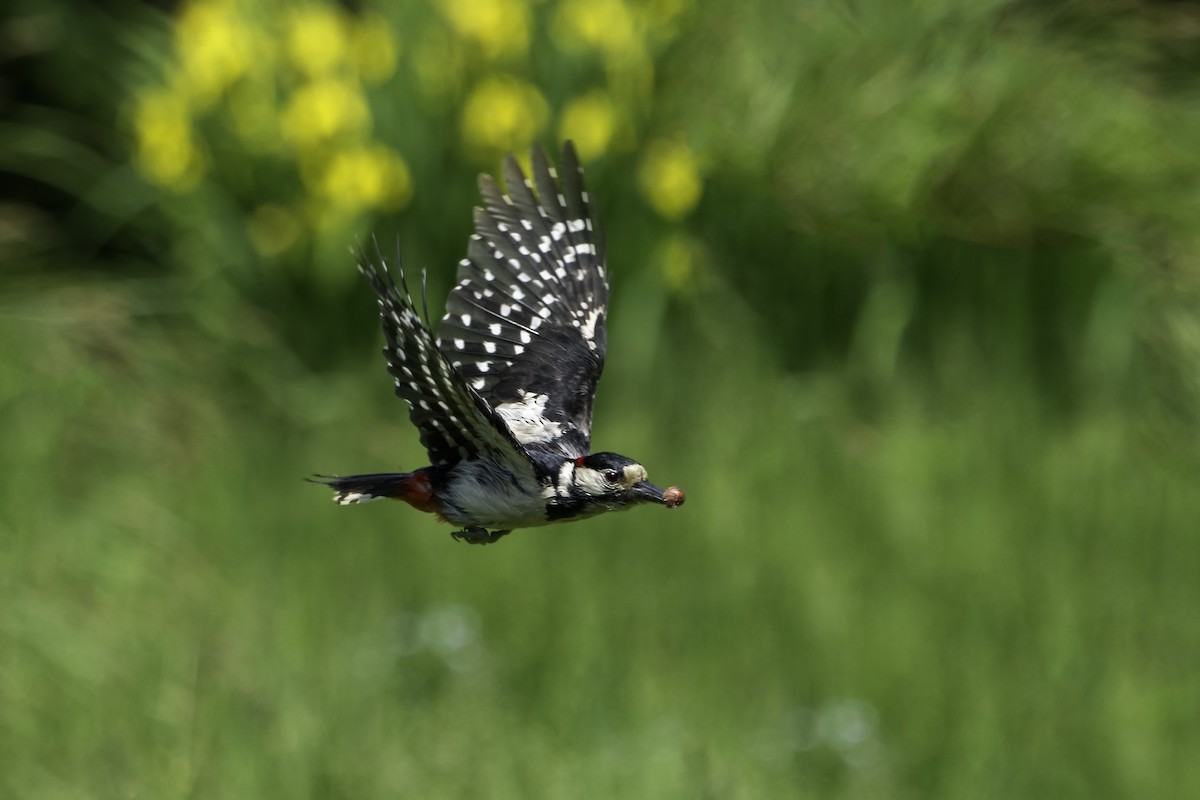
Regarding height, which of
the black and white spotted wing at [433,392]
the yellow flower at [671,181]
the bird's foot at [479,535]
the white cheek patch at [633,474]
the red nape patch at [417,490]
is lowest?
the bird's foot at [479,535]

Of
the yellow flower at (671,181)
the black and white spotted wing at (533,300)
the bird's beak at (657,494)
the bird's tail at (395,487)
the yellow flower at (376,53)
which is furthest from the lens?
the yellow flower at (376,53)

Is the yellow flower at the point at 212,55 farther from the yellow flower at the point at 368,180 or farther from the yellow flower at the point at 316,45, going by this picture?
the yellow flower at the point at 368,180

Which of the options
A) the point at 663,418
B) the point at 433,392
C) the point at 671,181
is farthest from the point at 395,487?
the point at 671,181

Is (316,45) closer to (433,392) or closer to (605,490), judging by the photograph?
(433,392)

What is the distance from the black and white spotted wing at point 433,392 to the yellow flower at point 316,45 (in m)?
3.94

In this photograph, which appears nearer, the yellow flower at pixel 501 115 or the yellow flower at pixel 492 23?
the yellow flower at pixel 501 115

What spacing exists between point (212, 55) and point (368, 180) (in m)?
0.77

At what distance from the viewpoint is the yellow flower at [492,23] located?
5.73m

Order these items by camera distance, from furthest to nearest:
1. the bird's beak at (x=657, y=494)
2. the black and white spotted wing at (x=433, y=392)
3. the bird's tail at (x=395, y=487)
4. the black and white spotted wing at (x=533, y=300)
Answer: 1. the black and white spotted wing at (x=533, y=300)
2. the bird's tail at (x=395, y=487)
3. the black and white spotted wing at (x=433, y=392)
4. the bird's beak at (x=657, y=494)

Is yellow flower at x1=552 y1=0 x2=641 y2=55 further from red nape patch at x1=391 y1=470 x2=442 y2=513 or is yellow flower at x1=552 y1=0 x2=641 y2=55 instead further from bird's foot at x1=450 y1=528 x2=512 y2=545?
bird's foot at x1=450 y1=528 x2=512 y2=545

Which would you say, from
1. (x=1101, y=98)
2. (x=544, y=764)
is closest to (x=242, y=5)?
(x=1101, y=98)

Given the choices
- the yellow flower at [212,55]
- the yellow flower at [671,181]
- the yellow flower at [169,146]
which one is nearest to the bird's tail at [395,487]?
the yellow flower at [671,181]

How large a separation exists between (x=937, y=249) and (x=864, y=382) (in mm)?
549

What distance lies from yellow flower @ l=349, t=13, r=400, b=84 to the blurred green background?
0.04 feet
